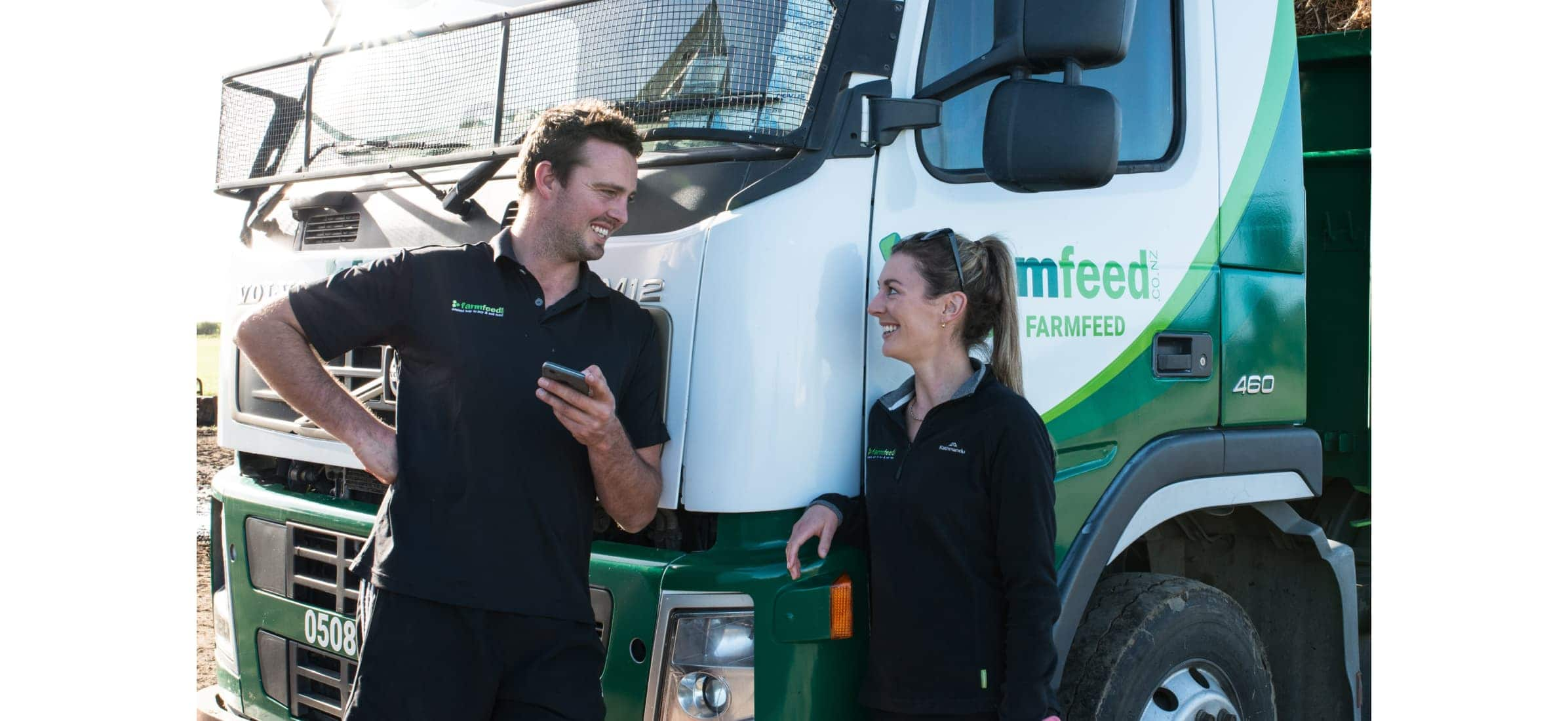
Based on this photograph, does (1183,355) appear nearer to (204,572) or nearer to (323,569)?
(323,569)

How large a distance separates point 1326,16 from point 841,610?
371 centimetres

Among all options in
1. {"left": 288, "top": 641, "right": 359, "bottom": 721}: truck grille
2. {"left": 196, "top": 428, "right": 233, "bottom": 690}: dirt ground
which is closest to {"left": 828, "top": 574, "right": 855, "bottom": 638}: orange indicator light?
{"left": 288, "top": 641, "right": 359, "bottom": 721}: truck grille

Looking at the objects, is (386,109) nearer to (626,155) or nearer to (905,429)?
(626,155)

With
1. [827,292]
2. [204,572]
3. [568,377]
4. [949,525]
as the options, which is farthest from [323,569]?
[204,572]

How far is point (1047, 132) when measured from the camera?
8.67 feet

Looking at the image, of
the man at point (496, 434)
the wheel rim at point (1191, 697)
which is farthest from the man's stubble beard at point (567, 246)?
the wheel rim at point (1191, 697)

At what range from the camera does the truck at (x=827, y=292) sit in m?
2.58

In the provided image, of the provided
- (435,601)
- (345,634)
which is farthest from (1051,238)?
(345,634)

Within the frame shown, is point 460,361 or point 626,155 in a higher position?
point 626,155

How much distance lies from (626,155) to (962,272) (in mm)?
755

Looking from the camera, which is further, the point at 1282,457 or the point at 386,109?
the point at 1282,457

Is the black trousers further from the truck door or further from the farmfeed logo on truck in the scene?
the farmfeed logo on truck

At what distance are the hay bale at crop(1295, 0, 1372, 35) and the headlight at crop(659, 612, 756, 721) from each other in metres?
3.68

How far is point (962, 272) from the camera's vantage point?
2.63m
